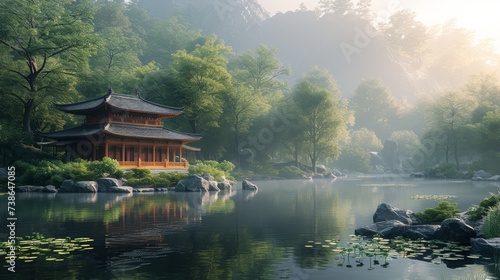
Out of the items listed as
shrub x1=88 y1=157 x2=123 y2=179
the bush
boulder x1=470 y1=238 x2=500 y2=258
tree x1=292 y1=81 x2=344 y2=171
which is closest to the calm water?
boulder x1=470 y1=238 x2=500 y2=258

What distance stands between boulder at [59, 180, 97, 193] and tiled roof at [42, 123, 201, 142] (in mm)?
8748

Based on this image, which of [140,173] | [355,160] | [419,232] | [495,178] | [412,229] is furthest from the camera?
[355,160]

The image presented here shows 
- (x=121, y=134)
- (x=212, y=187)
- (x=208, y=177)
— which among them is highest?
(x=121, y=134)

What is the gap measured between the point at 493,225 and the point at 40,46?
50.6 meters

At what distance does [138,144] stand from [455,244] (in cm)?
4255

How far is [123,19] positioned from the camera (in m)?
110

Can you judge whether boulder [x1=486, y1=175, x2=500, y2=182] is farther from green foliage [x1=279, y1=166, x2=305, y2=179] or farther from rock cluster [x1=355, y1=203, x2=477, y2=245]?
rock cluster [x1=355, y1=203, x2=477, y2=245]

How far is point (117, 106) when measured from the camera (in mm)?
49594

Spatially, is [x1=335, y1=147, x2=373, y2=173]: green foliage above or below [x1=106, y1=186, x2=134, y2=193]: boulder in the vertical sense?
above

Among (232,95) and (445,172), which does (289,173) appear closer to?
(232,95)

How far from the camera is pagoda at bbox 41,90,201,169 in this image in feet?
161

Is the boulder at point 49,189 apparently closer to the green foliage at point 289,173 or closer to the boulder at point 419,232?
the boulder at point 419,232

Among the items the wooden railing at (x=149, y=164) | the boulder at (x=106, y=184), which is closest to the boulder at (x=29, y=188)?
the boulder at (x=106, y=184)

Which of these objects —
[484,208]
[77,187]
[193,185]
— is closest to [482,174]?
[193,185]
